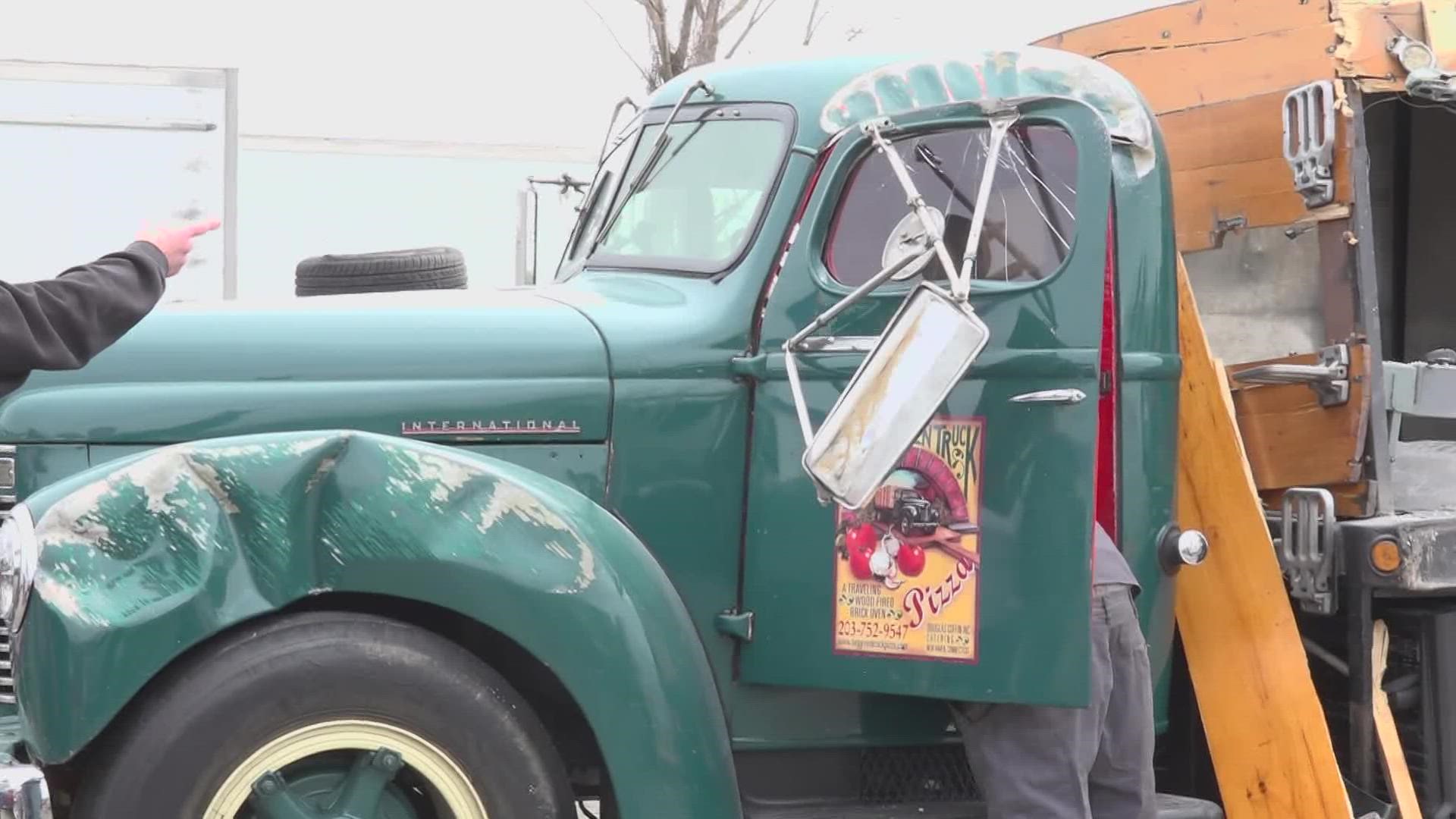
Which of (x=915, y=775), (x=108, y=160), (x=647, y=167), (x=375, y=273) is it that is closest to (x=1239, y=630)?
(x=915, y=775)

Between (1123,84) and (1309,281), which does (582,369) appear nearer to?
(1123,84)

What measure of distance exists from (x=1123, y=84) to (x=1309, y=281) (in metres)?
0.74

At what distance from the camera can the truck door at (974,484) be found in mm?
3328

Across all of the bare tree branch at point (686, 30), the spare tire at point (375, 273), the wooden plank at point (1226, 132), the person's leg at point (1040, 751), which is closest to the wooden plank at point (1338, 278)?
the wooden plank at point (1226, 132)

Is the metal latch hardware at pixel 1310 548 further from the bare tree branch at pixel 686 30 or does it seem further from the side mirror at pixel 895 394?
the bare tree branch at pixel 686 30

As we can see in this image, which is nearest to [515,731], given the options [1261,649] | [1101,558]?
[1101,558]

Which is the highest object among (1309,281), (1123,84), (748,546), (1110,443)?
(1123,84)

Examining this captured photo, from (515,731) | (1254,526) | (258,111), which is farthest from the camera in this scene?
(258,111)

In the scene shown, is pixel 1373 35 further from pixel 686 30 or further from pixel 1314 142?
pixel 686 30

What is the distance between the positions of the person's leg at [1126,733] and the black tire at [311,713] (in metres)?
1.23

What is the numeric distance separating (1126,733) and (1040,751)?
0.32 m

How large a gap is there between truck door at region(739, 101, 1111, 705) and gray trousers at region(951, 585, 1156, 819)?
0.10 metres

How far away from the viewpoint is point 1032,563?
11.0 ft

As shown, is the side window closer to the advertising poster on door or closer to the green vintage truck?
the green vintage truck
